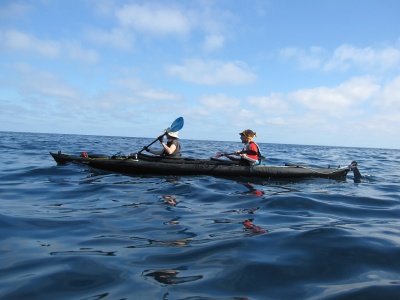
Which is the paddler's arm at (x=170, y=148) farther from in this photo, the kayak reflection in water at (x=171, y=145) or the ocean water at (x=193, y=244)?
the ocean water at (x=193, y=244)

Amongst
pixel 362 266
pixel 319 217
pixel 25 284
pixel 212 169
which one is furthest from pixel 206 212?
pixel 212 169

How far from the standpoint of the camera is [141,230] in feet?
17.0

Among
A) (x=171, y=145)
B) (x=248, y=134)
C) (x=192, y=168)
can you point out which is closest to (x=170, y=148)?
(x=171, y=145)

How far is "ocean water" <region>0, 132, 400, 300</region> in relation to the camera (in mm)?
3242

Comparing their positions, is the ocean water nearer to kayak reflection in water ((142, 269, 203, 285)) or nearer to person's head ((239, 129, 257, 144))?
kayak reflection in water ((142, 269, 203, 285))

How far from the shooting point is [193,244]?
4508 millimetres

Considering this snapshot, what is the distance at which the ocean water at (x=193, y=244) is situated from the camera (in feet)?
10.6

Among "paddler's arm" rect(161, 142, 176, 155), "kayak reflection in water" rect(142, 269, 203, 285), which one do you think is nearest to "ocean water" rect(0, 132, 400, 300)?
"kayak reflection in water" rect(142, 269, 203, 285)

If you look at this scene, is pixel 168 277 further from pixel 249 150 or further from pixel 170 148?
pixel 249 150

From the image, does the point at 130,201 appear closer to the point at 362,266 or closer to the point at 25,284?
Result: the point at 25,284

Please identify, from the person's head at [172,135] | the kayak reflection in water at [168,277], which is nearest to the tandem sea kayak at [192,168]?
the person's head at [172,135]

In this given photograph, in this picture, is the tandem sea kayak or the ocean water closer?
the ocean water

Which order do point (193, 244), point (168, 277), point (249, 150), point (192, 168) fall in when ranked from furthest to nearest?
1. point (249, 150)
2. point (192, 168)
3. point (193, 244)
4. point (168, 277)

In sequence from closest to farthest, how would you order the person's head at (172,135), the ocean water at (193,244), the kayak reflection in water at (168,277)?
1. the ocean water at (193,244)
2. the kayak reflection in water at (168,277)
3. the person's head at (172,135)
